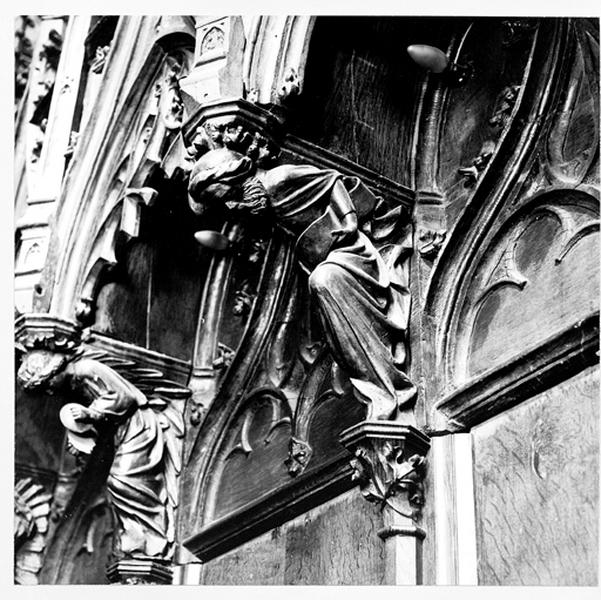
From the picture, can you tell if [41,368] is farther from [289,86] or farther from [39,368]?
[289,86]

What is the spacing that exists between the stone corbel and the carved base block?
5.04ft

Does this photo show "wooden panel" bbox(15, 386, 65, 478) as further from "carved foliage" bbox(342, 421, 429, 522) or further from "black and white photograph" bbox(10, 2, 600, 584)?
"carved foliage" bbox(342, 421, 429, 522)

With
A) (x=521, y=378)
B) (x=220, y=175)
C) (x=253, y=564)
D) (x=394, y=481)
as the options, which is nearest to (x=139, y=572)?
(x=253, y=564)

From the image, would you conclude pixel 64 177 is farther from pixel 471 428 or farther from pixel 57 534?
pixel 471 428

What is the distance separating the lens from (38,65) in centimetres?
769

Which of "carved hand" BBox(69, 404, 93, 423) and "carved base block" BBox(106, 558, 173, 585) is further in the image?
"carved hand" BBox(69, 404, 93, 423)

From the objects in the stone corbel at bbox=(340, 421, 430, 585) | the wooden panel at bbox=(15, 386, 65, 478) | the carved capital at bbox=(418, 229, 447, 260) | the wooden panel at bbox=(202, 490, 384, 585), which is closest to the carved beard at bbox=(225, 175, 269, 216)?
the carved capital at bbox=(418, 229, 447, 260)

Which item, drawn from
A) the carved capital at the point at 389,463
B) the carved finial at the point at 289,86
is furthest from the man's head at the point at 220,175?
the carved capital at the point at 389,463

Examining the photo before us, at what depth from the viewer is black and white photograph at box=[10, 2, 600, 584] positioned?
5137 mm

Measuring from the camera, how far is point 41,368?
654 centimetres

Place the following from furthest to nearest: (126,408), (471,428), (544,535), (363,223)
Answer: (126,408) → (363,223) → (471,428) → (544,535)

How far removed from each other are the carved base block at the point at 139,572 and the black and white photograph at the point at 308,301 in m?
0.02

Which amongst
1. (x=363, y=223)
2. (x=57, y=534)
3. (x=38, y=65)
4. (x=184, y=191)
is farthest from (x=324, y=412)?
(x=38, y=65)

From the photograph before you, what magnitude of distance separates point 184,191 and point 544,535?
8.36ft
